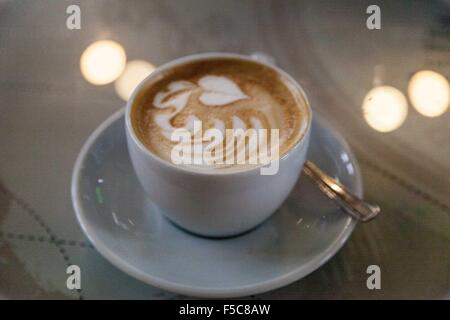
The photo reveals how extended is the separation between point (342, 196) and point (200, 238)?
16cm

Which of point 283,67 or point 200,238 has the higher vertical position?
point 283,67

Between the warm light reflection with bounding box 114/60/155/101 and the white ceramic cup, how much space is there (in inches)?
7.7

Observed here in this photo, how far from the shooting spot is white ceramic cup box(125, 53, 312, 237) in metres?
0.51

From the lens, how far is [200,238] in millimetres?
577

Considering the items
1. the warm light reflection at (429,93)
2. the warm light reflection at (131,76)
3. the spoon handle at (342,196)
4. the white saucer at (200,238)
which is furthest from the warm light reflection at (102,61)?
the warm light reflection at (429,93)

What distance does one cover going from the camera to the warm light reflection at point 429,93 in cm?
76

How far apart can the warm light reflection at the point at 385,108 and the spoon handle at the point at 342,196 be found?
0.48ft

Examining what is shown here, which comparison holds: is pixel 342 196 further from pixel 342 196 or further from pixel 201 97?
pixel 201 97

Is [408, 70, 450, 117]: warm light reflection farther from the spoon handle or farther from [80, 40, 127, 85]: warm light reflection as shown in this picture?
[80, 40, 127, 85]: warm light reflection

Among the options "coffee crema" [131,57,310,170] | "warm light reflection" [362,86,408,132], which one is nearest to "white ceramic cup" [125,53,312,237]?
"coffee crema" [131,57,310,170]

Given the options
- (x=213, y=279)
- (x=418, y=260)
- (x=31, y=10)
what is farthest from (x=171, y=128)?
(x=31, y=10)

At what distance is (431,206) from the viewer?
Answer: 625 mm

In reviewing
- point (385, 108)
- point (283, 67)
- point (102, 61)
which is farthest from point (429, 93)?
point (102, 61)
